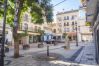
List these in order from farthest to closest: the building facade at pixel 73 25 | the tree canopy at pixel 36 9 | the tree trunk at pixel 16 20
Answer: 1. the building facade at pixel 73 25
2. the tree canopy at pixel 36 9
3. the tree trunk at pixel 16 20

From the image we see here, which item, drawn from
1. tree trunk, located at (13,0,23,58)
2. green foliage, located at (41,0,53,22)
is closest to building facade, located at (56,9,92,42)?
green foliage, located at (41,0,53,22)

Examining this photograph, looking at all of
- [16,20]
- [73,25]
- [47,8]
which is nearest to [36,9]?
[47,8]

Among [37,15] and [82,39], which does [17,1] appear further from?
[82,39]

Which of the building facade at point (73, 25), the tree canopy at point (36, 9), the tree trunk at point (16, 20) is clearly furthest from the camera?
the building facade at point (73, 25)

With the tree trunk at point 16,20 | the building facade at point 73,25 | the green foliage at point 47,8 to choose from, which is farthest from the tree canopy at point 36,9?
the building facade at point 73,25

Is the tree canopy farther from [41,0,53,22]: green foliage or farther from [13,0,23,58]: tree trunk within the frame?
[13,0,23,58]: tree trunk

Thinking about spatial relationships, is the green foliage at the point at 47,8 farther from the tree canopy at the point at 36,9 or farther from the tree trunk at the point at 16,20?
the tree trunk at the point at 16,20

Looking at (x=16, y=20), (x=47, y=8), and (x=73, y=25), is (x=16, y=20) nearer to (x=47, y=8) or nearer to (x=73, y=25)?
(x=47, y=8)

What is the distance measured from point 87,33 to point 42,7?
49083 mm

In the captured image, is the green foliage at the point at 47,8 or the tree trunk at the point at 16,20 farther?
the green foliage at the point at 47,8

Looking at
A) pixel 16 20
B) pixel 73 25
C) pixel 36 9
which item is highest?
pixel 73 25

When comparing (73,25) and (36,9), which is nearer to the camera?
(36,9)

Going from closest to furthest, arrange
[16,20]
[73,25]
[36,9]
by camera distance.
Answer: [16,20] < [36,9] < [73,25]

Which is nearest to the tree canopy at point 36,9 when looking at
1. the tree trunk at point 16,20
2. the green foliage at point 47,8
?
the green foliage at point 47,8
